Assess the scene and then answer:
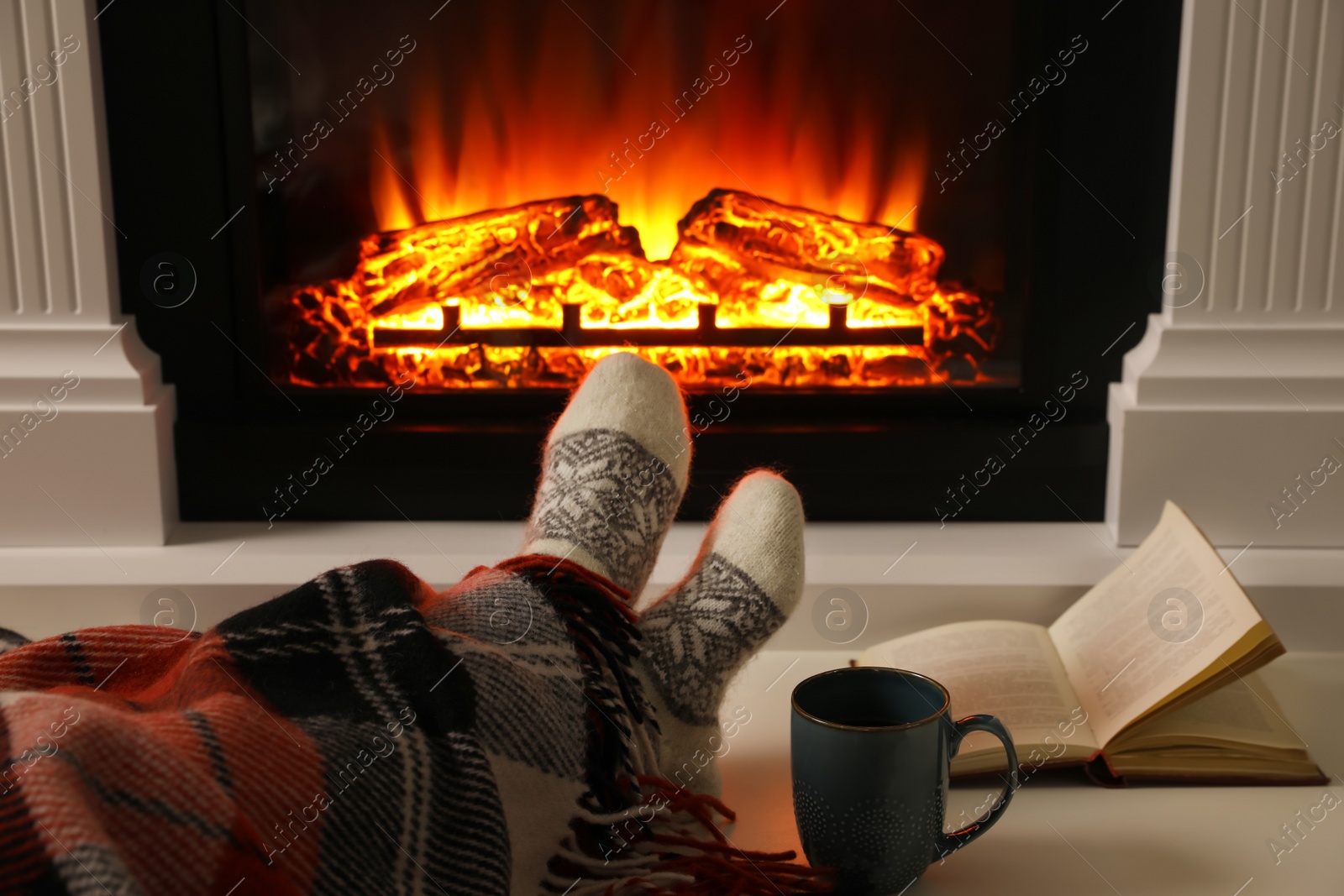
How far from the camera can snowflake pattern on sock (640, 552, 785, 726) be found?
30.1 inches


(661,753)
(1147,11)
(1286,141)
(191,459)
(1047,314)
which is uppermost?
(1147,11)

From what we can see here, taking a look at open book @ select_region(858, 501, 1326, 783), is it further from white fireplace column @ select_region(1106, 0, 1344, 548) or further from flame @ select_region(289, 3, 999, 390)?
flame @ select_region(289, 3, 999, 390)

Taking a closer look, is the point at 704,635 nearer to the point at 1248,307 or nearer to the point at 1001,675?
the point at 1001,675

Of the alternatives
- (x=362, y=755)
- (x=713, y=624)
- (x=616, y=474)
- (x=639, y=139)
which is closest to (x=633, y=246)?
(x=639, y=139)

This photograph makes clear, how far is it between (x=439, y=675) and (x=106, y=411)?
2.51ft

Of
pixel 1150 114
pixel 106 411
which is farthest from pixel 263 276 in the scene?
pixel 1150 114

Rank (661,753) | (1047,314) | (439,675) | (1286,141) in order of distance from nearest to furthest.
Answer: (439,675)
(661,753)
(1286,141)
(1047,314)

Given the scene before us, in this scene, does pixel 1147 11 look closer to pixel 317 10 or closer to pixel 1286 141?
pixel 1286 141

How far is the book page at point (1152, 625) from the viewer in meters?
0.79

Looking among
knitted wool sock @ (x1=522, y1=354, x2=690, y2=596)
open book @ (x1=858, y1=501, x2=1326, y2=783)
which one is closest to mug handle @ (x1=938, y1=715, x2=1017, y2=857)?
open book @ (x1=858, y1=501, x2=1326, y2=783)

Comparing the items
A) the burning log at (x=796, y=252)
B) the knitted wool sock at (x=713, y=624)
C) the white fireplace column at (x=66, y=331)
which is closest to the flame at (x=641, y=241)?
the burning log at (x=796, y=252)

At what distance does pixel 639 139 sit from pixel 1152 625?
28.0 inches

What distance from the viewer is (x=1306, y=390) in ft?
3.66

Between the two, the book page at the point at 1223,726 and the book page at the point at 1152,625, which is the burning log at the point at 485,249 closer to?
the book page at the point at 1152,625
